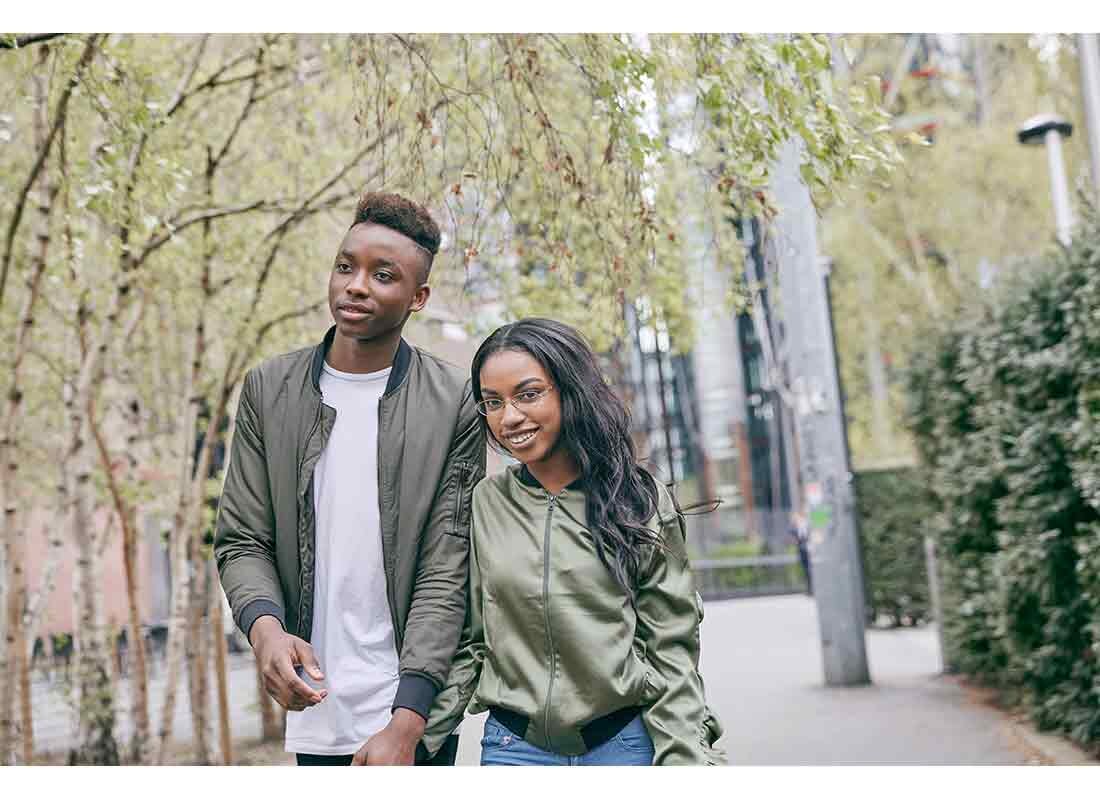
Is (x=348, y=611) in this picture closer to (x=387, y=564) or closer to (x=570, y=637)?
(x=387, y=564)

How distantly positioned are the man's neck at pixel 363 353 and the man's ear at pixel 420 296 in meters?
0.07

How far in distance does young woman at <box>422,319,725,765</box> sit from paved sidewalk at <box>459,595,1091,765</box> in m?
1.03

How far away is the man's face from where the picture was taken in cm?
279

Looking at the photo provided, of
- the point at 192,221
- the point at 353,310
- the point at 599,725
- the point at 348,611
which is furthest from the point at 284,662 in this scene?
the point at 192,221

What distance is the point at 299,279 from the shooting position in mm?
9430

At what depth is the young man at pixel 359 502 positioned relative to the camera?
2699mm

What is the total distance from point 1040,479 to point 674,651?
4.41m

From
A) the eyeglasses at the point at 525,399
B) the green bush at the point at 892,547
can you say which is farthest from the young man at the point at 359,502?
the green bush at the point at 892,547

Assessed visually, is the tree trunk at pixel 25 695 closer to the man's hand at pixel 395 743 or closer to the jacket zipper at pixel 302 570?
the jacket zipper at pixel 302 570

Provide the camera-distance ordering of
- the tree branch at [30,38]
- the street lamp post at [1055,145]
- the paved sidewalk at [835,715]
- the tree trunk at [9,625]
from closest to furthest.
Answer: the tree branch at [30,38] → the tree trunk at [9,625] → the paved sidewalk at [835,715] → the street lamp post at [1055,145]

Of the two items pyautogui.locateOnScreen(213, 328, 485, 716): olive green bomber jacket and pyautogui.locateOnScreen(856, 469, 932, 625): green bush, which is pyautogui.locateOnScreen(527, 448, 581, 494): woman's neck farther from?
pyautogui.locateOnScreen(856, 469, 932, 625): green bush

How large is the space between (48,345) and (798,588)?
1741cm

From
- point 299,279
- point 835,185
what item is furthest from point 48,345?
point 835,185

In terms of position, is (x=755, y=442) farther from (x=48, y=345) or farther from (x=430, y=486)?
(x=430, y=486)
